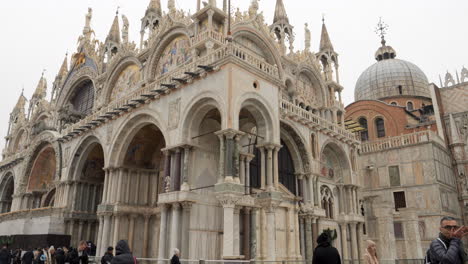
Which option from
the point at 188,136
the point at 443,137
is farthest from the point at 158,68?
the point at 443,137

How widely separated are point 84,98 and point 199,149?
19.9 meters

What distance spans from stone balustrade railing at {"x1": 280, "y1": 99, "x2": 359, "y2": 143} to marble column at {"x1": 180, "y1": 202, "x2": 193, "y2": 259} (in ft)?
27.9

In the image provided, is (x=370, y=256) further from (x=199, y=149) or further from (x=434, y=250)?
(x=199, y=149)

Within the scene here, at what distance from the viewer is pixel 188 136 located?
640 inches

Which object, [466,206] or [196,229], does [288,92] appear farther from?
[466,206]

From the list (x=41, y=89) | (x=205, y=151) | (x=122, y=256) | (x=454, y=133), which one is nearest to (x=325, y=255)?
(x=122, y=256)

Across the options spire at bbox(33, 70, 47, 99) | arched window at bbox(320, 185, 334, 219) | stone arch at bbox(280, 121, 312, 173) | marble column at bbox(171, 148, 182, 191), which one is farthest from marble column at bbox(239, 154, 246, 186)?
spire at bbox(33, 70, 47, 99)

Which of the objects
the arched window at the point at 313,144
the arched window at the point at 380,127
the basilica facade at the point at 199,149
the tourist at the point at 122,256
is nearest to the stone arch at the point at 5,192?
the basilica facade at the point at 199,149

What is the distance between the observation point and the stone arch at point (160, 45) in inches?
875

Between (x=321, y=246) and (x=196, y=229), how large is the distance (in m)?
10.7

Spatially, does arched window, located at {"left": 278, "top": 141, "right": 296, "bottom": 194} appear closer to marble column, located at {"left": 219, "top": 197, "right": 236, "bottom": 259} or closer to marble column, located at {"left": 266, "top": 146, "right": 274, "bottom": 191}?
marble column, located at {"left": 266, "top": 146, "right": 274, "bottom": 191}

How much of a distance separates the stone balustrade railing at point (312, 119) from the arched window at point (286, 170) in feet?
7.29

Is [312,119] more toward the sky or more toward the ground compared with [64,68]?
more toward the ground

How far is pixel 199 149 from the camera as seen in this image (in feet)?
54.4
